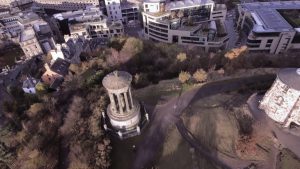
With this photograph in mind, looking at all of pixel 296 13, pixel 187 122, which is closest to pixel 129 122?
pixel 187 122

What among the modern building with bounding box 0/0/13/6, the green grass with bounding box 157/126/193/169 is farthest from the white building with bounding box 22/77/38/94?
the modern building with bounding box 0/0/13/6

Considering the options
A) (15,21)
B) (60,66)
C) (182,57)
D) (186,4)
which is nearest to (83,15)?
(15,21)

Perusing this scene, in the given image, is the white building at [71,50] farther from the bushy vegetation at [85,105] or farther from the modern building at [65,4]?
the modern building at [65,4]

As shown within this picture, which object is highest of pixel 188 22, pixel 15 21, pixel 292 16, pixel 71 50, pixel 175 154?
pixel 292 16

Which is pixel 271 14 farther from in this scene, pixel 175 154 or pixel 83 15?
pixel 83 15

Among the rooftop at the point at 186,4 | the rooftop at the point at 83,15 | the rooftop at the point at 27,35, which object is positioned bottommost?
the rooftop at the point at 27,35

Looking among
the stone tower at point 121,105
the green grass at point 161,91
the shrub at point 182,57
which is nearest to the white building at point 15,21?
the green grass at point 161,91

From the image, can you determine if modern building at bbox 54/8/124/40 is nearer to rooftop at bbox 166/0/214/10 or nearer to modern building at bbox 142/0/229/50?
modern building at bbox 142/0/229/50
